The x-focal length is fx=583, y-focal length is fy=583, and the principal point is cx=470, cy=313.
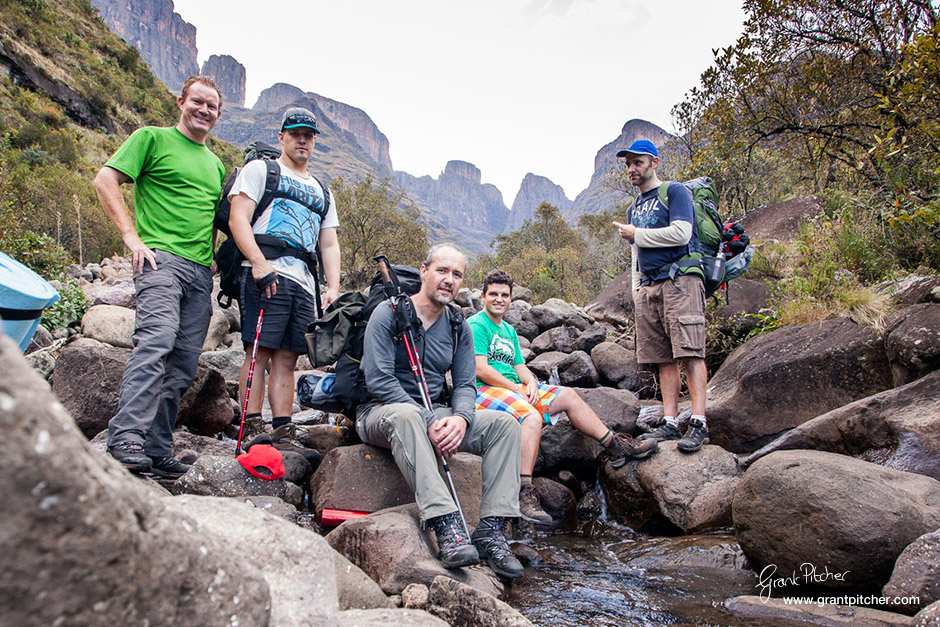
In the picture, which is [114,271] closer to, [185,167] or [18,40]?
[185,167]

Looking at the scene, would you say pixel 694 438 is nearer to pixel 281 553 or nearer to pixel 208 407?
pixel 281 553

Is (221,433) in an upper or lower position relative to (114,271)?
lower

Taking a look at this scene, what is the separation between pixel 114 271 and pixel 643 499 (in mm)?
17534

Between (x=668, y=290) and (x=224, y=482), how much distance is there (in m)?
4.11

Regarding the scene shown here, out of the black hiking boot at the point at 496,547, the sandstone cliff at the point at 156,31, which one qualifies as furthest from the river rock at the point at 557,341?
the sandstone cliff at the point at 156,31

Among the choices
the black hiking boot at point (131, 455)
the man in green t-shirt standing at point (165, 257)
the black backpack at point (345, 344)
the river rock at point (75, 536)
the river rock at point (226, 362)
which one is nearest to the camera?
the river rock at point (75, 536)

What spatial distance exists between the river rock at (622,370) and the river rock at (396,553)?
6067 millimetres

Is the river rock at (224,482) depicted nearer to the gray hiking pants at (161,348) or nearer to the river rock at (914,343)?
the gray hiking pants at (161,348)

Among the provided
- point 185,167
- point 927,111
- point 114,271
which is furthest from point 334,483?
point 114,271

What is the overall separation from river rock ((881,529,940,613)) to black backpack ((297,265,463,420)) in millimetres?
2974

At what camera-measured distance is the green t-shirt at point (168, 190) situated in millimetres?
4121

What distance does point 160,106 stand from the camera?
154 ft

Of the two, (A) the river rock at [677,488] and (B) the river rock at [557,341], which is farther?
(B) the river rock at [557,341]

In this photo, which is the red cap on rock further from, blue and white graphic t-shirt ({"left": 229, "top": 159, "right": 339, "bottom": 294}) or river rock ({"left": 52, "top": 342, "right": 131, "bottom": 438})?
river rock ({"left": 52, "top": 342, "right": 131, "bottom": 438})
